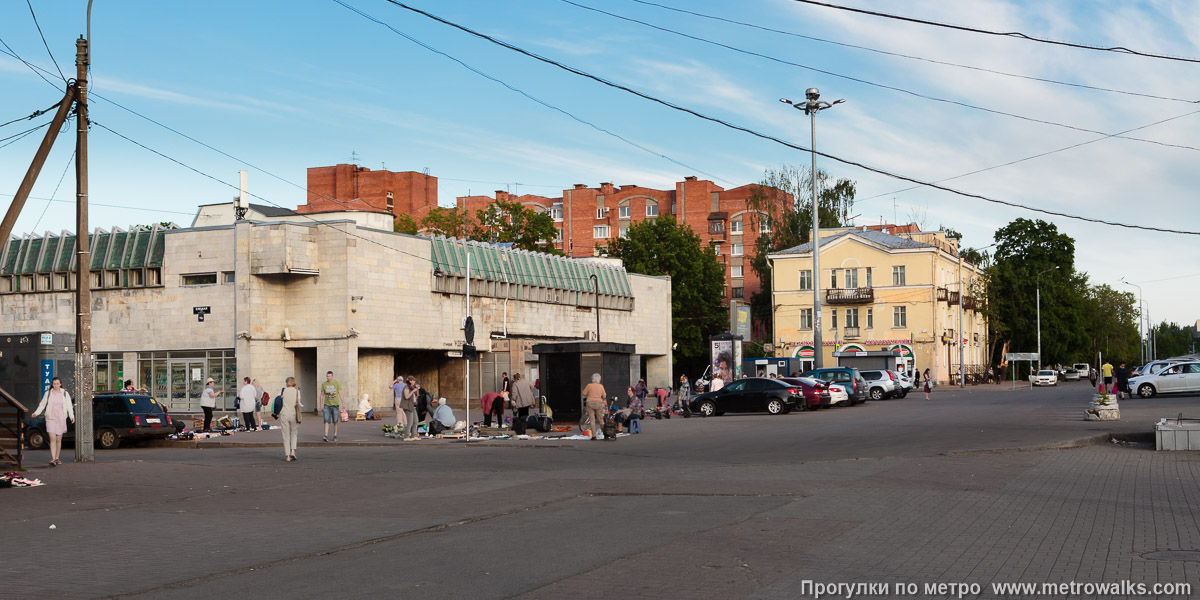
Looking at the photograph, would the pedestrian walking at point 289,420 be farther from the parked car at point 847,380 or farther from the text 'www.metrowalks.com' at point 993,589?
the parked car at point 847,380

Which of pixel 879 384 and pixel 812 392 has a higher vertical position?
pixel 812 392

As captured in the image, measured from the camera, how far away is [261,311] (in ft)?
152

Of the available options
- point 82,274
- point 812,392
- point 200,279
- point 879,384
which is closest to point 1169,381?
point 879,384

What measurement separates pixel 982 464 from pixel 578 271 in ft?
155

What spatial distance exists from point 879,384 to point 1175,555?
145 ft

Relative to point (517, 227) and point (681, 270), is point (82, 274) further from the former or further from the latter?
point (681, 270)

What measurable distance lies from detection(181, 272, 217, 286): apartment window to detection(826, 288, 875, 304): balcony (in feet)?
156

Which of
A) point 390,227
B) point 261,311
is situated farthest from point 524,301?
point 261,311

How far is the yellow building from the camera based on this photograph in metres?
78.0

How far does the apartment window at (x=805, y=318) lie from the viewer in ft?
266

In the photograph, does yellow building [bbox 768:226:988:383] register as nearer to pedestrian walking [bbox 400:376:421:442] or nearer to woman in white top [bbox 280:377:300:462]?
pedestrian walking [bbox 400:376:421:442]

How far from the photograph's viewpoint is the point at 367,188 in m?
101

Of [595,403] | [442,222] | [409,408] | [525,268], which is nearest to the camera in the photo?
[595,403]

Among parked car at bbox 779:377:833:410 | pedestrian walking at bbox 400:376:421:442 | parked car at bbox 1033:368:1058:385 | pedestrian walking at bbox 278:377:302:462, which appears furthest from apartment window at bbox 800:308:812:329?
Answer: pedestrian walking at bbox 278:377:302:462
